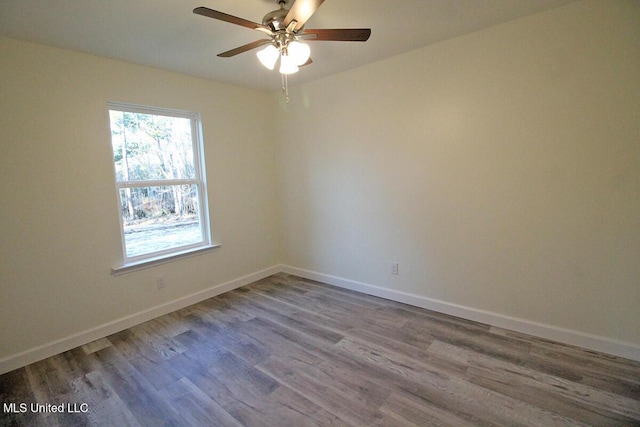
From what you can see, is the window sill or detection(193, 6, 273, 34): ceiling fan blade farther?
the window sill

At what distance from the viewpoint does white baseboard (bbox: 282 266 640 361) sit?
208cm

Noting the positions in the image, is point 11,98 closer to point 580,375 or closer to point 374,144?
point 374,144

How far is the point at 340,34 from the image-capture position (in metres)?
1.66

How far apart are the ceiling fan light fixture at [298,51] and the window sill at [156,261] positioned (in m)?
2.28

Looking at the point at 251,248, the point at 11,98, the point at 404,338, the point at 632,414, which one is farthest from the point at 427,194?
the point at 11,98

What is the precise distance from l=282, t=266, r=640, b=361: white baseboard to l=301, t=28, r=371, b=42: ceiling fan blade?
2363mm

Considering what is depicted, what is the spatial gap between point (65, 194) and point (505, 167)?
3.55 metres

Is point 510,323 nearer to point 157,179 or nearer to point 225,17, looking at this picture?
point 225,17

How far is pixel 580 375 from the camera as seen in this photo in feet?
6.27

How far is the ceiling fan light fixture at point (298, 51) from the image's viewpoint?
174cm

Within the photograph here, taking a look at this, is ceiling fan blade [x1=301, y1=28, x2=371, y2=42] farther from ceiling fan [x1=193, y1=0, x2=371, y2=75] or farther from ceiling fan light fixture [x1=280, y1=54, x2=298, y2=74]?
ceiling fan light fixture [x1=280, y1=54, x2=298, y2=74]

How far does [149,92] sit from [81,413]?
258 centimetres

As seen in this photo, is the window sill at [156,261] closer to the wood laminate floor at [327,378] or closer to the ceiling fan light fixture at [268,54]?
the wood laminate floor at [327,378]

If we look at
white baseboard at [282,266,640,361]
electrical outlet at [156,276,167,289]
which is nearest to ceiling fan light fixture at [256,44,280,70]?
electrical outlet at [156,276,167,289]
